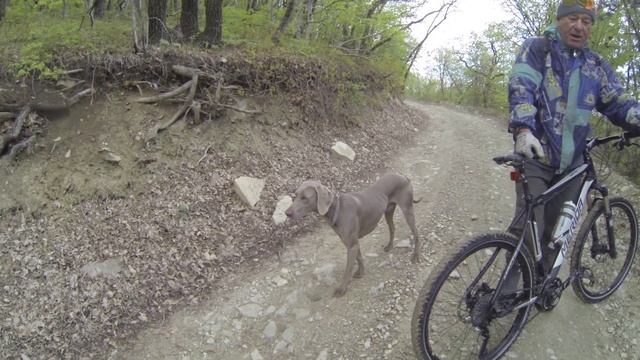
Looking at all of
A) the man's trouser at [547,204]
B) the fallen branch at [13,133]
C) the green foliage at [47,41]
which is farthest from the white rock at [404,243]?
the fallen branch at [13,133]

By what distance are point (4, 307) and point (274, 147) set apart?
4.01m

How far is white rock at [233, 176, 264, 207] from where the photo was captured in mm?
5637

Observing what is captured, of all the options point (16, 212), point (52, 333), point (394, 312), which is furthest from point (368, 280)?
point (16, 212)

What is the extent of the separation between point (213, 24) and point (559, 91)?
20.6 ft

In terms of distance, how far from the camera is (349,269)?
441cm

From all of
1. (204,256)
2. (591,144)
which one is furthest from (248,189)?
(591,144)

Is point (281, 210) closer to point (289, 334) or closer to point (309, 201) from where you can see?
point (309, 201)

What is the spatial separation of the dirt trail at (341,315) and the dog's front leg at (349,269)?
3.4 inches

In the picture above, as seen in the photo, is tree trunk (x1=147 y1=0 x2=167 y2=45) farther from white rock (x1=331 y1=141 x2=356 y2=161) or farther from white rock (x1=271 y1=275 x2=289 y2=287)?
white rock (x1=271 y1=275 x2=289 y2=287)

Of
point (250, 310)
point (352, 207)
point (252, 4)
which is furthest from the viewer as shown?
point (252, 4)

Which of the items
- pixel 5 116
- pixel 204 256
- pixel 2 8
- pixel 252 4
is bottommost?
pixel 204 256

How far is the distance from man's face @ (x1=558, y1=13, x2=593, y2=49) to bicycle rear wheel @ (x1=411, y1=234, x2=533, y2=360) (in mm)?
1626

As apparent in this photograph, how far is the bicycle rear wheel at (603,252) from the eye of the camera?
3879mm

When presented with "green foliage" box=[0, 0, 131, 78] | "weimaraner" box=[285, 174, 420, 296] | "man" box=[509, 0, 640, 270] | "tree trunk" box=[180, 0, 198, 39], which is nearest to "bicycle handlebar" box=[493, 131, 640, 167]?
"man" box=[509, 0, 640, 270]
